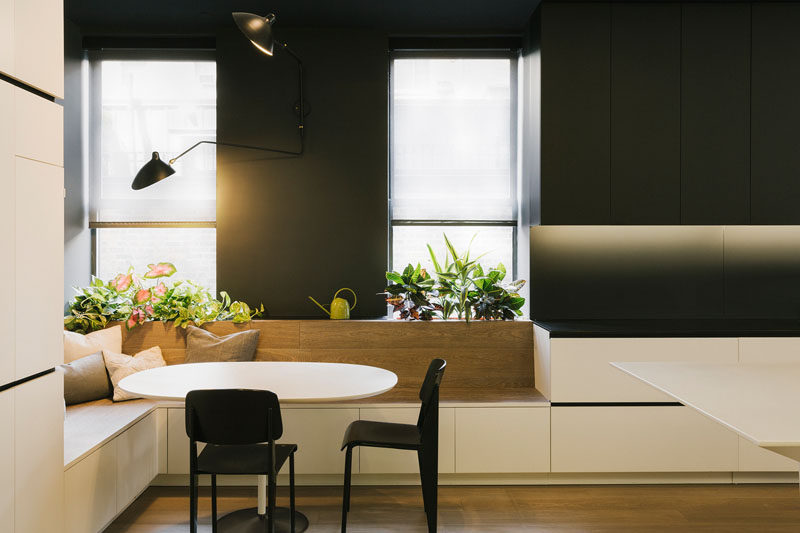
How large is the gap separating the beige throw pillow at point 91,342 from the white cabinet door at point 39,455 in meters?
1.29

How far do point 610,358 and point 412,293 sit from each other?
1.36 m

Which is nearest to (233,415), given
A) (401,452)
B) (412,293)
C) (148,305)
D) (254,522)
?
(254,522)

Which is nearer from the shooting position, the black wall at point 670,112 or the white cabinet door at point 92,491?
Answer: the white cabinet door at point 92,491

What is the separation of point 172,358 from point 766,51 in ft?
15.2

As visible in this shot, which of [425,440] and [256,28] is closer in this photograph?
[425,440]

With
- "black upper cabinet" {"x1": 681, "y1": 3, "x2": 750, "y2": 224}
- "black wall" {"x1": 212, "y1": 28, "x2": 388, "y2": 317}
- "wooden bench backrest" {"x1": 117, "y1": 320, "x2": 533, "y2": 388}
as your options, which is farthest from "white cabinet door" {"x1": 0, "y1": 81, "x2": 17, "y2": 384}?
"black upper cabinet" {"x1": 681, "y1": 3, "x2": 750, "y2": 224}

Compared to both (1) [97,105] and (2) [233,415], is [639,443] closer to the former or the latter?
(2) [233,415]

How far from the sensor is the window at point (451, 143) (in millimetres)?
4355

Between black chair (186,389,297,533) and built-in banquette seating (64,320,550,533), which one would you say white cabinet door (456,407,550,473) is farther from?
black chair (186,389,297,533)

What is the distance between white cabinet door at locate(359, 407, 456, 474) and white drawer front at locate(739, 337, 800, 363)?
1.88m

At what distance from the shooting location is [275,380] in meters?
2.83

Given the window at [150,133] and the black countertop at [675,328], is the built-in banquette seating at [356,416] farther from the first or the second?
the window at [150,133]

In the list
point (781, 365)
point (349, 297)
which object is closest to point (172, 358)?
point (349, 297)

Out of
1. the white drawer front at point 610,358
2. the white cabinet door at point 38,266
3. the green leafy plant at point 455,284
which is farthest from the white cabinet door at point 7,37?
the white drawer front at point 610,358
